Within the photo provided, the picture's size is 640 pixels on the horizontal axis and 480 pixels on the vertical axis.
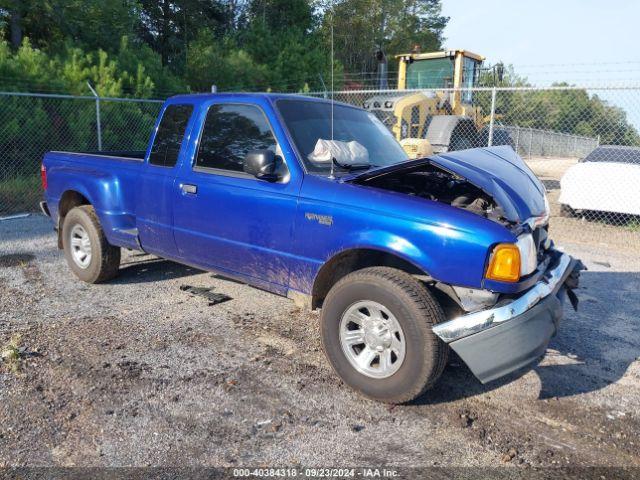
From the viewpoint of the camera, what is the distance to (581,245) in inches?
322

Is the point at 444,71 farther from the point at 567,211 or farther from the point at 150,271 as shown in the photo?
the point at 150,271

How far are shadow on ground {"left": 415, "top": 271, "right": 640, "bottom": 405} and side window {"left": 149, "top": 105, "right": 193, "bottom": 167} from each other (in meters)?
2.93

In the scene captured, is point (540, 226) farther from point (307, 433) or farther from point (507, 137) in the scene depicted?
point (507, 137)

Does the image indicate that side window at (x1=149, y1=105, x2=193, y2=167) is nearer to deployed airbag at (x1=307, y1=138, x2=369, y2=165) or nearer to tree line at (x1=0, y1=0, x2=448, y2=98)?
deployed airbag at (x1=307, y1=138, x2=369, y2=165)

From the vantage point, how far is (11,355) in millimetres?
3789

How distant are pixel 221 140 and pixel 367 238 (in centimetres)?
172

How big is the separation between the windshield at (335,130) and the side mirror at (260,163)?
0.27 meters

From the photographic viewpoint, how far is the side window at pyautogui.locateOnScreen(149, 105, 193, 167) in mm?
4641

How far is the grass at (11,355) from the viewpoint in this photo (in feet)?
12.0

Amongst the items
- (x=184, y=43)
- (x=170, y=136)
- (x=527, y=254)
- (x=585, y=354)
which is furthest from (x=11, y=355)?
(x=184, y=43)

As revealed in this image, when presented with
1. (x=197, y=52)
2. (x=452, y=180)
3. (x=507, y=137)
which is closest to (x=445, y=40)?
(x=197, y=52)

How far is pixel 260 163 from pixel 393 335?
4.76 ft

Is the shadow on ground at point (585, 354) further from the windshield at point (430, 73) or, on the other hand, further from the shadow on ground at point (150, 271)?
the windshield at point (430, 73)

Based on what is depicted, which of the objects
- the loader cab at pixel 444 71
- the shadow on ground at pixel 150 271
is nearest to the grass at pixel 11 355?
the shadow on ground at pixel 150 271
